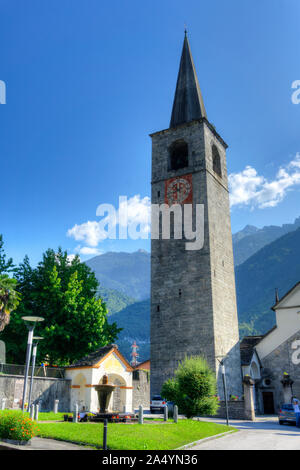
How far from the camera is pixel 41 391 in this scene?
25.9 m

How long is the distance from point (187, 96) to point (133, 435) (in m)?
36.4

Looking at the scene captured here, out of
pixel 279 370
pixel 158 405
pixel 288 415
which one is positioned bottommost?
pixel 288 415

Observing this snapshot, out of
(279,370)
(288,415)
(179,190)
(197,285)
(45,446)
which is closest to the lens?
(45,446)

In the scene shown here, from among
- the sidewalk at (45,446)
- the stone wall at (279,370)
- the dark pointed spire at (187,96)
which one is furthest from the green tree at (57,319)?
the dark pointed spire at (187,96)

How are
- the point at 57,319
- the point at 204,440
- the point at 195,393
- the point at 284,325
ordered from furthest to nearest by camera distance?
the point at 284,325 < the point at 57,319 < the point at 195,393 < the point at 204,440

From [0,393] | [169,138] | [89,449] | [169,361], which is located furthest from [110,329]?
[89,449]

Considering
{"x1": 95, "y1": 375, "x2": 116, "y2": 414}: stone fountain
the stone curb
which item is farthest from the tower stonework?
the stone curb

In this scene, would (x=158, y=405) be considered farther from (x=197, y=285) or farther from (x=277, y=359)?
(x=277, y=359)

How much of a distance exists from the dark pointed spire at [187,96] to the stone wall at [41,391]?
27.9m

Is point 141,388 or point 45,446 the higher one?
point 141,388

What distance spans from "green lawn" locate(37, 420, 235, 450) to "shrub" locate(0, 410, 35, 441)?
73.2 inches

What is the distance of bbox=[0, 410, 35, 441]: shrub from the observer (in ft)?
41.4

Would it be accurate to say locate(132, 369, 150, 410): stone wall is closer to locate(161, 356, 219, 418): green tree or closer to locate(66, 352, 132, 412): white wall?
locate(66, 352, 132, 412): white wall

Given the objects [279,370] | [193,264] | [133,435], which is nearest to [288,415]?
[279,370]
